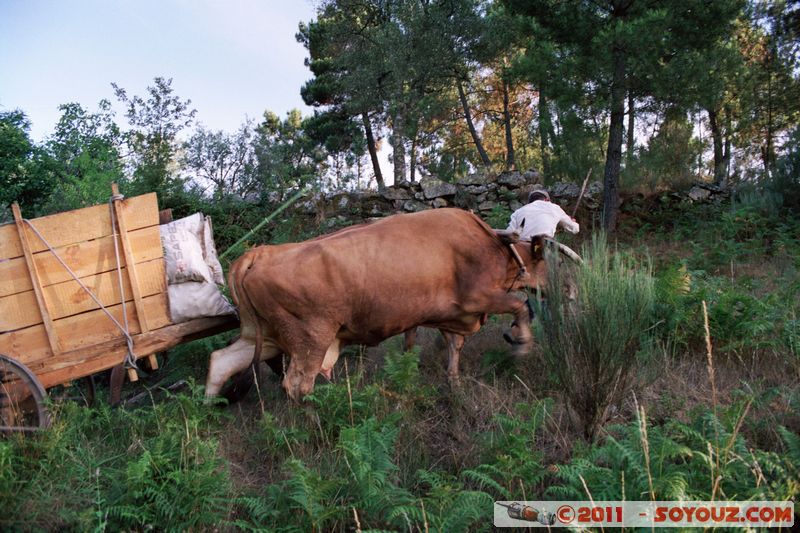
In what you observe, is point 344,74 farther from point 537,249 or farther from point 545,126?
point 537,249

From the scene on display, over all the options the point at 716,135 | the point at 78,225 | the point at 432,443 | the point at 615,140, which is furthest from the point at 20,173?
the point at 716,135

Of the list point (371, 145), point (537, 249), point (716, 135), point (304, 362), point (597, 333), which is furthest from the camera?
point (371, 145)

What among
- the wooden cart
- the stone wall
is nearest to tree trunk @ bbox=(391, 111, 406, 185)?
the stone wall

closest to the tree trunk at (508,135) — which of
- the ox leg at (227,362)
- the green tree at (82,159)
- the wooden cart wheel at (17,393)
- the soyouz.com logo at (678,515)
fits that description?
the green tree at (82,159)

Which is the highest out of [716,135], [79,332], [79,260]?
[716,135]

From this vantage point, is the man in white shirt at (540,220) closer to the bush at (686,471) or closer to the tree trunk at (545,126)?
the bush at (686,471)

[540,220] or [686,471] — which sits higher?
[540,220]

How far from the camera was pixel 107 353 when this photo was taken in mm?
3961

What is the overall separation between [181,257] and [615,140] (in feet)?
31.2

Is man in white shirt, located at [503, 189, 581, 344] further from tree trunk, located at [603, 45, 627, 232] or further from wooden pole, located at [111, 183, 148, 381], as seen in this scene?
tree trunk, located at [603, 45, 627, 232]

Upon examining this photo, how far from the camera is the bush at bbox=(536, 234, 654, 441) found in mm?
3395

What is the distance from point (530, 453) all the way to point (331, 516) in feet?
3.65

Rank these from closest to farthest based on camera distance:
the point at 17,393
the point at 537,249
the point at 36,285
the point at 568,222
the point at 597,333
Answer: the point at 597,333 → the point at 17,393 → the point at 36,285 → the point at 537,249 → the point at 568,222

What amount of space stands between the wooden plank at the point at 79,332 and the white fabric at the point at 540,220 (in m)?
3.62
